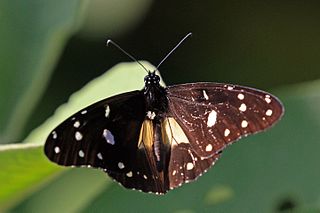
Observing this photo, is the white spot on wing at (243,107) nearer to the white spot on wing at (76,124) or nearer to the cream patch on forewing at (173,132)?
the cream patch on forewing at (173,132)

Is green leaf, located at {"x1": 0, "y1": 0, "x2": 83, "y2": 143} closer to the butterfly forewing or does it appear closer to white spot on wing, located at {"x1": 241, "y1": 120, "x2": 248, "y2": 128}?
the butterfly forewing

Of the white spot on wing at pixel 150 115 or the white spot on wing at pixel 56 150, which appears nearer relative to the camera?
→ the white spot on wing at pixel 56 150

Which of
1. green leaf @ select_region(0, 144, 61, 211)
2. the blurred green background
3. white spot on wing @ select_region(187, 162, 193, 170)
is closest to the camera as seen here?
green leaf @ select_region(0, 144, 61, 211)

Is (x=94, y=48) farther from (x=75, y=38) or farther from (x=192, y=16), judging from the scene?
(x=192, y=16)

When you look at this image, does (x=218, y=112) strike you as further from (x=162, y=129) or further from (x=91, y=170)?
(x=91, y=170)

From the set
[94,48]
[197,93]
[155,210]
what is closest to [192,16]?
[94,48]

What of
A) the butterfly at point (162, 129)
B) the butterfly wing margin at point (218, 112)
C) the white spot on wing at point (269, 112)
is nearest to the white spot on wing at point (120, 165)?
the butterfly at point (162, 129)

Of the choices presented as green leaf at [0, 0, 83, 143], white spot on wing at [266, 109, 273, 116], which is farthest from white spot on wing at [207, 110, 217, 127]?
green leaf at [0, 0, 83, 143]
